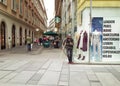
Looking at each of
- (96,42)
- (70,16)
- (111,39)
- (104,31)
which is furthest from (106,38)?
(70,16)

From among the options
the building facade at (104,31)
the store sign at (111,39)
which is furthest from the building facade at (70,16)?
the store sign at (111,39)

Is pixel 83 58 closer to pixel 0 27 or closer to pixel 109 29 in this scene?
pixel 109 29

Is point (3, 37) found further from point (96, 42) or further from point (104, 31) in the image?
point (104, 31)

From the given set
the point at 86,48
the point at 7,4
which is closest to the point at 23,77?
the point at 86,48

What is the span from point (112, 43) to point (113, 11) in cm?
183

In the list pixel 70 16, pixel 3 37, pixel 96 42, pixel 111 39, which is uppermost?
pixel 70 16

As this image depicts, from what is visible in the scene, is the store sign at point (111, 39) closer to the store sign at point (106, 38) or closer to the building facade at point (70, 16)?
the store sign at point (106, 38)

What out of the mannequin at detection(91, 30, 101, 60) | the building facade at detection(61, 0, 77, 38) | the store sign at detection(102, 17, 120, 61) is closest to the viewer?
the store sign at detection(102, 17, 120, 61)

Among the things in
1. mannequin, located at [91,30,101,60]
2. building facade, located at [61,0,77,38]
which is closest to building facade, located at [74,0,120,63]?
mannequin, located at [91,30,101,60]

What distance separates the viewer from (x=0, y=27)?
26.8m

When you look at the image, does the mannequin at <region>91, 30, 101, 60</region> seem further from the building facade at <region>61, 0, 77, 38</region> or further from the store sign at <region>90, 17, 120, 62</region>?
the building facade at <region>61, 0, 77, 38</region>

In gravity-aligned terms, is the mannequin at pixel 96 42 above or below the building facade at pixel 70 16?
below

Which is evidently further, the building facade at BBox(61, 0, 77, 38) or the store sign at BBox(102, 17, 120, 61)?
the building facade at BBox(61, 0, 77, 38)

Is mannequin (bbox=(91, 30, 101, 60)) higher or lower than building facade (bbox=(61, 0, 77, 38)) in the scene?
lower
